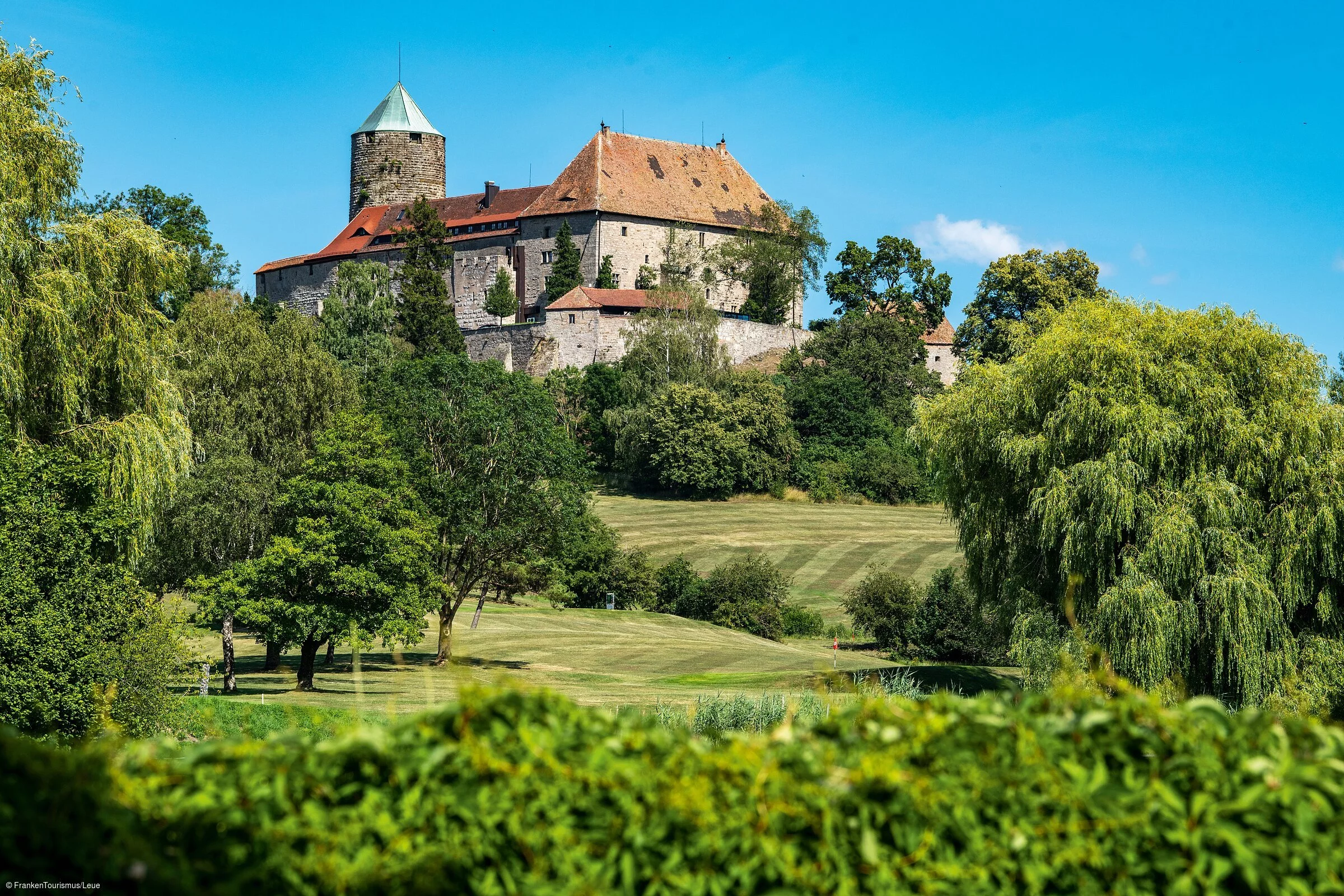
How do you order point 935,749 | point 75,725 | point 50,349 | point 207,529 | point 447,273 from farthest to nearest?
point 447,273
point 207,529
point 50,349
point 75,725
point 935,749

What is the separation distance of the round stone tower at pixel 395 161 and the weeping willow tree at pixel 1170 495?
4134 inches

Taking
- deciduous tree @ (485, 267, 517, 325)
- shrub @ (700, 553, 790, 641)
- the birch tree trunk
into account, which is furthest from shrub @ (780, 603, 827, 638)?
deciduous tree @ (485, 267, 517, 325)

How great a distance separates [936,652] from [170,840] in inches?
1677

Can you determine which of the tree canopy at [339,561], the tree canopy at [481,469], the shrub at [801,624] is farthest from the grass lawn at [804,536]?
the tree canopy at [339,561]

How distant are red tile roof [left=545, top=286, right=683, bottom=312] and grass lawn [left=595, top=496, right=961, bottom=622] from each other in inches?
796

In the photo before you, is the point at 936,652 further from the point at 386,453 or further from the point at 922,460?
the point at 386,453

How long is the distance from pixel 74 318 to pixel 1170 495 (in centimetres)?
1916

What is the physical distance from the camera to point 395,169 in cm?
12431

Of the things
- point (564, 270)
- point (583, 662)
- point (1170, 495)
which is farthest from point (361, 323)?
point (1170, 495)

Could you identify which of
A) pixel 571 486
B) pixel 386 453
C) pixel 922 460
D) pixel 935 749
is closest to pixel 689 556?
pixel 571 486

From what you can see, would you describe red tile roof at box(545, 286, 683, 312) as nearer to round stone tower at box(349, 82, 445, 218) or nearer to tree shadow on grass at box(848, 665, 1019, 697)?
round stone tower at box(349, 82, 445, 218)

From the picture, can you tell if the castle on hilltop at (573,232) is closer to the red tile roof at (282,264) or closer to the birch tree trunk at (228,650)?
the red tile roof at (282,264)

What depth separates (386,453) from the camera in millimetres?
34531

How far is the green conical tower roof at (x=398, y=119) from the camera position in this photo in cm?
12531
